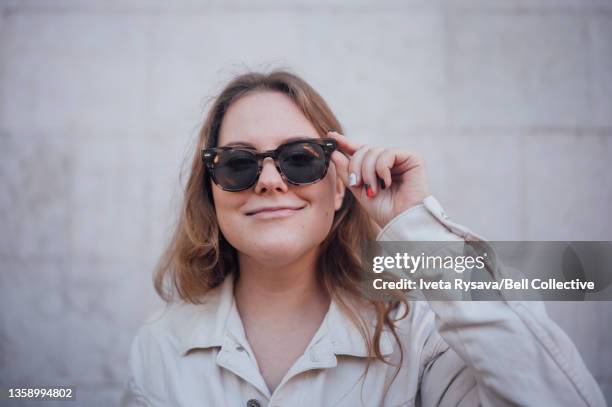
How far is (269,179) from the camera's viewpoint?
4.99 feet

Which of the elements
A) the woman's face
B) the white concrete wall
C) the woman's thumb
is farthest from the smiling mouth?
the white concrete wall

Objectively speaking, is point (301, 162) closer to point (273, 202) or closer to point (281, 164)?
point (281, 164)

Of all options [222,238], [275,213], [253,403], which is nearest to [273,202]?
[275,213]

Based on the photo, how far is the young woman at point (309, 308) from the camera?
124cm

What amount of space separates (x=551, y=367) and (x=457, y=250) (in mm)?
446

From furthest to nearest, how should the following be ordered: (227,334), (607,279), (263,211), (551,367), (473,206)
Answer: (473,206) < (607,279) < (227,334) < (263,211) < (551,367)

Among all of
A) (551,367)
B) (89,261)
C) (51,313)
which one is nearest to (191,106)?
(89,261)

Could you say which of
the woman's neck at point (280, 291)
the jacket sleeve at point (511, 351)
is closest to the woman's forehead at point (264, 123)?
the woman's neck at point (280, 291)

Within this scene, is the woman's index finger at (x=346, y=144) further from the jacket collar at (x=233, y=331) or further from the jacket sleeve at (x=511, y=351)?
the jacket collar at (x=233, y=331)

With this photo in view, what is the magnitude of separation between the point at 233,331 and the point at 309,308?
1.20 feet

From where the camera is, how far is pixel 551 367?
1188 mm

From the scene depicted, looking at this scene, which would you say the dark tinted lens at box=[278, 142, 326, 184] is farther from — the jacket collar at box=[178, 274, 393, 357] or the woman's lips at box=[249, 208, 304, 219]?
the jacket collar at box=[178, 274, 393, 357]

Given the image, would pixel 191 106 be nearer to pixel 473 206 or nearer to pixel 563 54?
pixel 473 206

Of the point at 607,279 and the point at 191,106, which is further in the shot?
the point at 191,106
